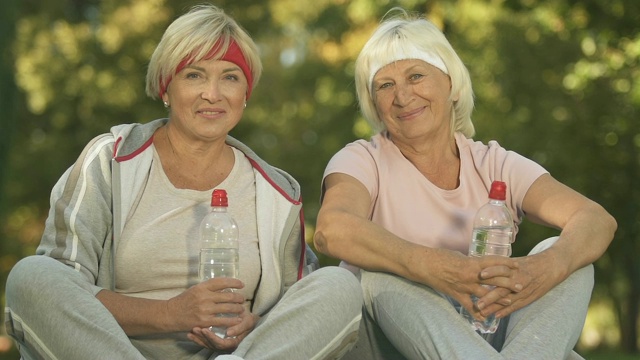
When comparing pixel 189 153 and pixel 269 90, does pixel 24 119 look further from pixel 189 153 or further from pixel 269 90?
pixel 189 153

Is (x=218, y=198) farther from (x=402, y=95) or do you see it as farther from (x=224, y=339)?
(x=402, y=95)

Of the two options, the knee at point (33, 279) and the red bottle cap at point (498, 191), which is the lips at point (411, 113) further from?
the knee at point (33, 279)

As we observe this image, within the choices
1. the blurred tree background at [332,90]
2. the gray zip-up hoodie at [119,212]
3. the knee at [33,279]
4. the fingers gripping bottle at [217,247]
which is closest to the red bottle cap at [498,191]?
the gray zip-up hoodie at [119,212]

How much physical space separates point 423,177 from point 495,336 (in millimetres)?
828

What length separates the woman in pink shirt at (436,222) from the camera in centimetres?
437

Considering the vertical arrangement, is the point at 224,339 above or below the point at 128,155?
below

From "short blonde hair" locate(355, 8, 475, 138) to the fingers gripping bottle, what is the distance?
3.47 feet

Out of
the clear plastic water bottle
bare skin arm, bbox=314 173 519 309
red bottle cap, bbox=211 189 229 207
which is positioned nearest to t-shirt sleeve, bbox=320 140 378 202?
bare skin arm, bbox=314 173 519 309

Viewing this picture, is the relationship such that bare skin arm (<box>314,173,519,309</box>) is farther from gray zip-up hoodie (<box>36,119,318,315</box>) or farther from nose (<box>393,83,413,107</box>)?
nose (<box>393,83,413,107</box>)

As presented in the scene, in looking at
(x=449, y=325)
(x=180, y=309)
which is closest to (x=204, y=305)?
(x=180, y=309)

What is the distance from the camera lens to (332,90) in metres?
20.5

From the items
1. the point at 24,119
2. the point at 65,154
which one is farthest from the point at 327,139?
the point at 24,119

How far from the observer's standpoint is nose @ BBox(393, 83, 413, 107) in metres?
5.06

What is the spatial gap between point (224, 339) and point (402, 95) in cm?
144
